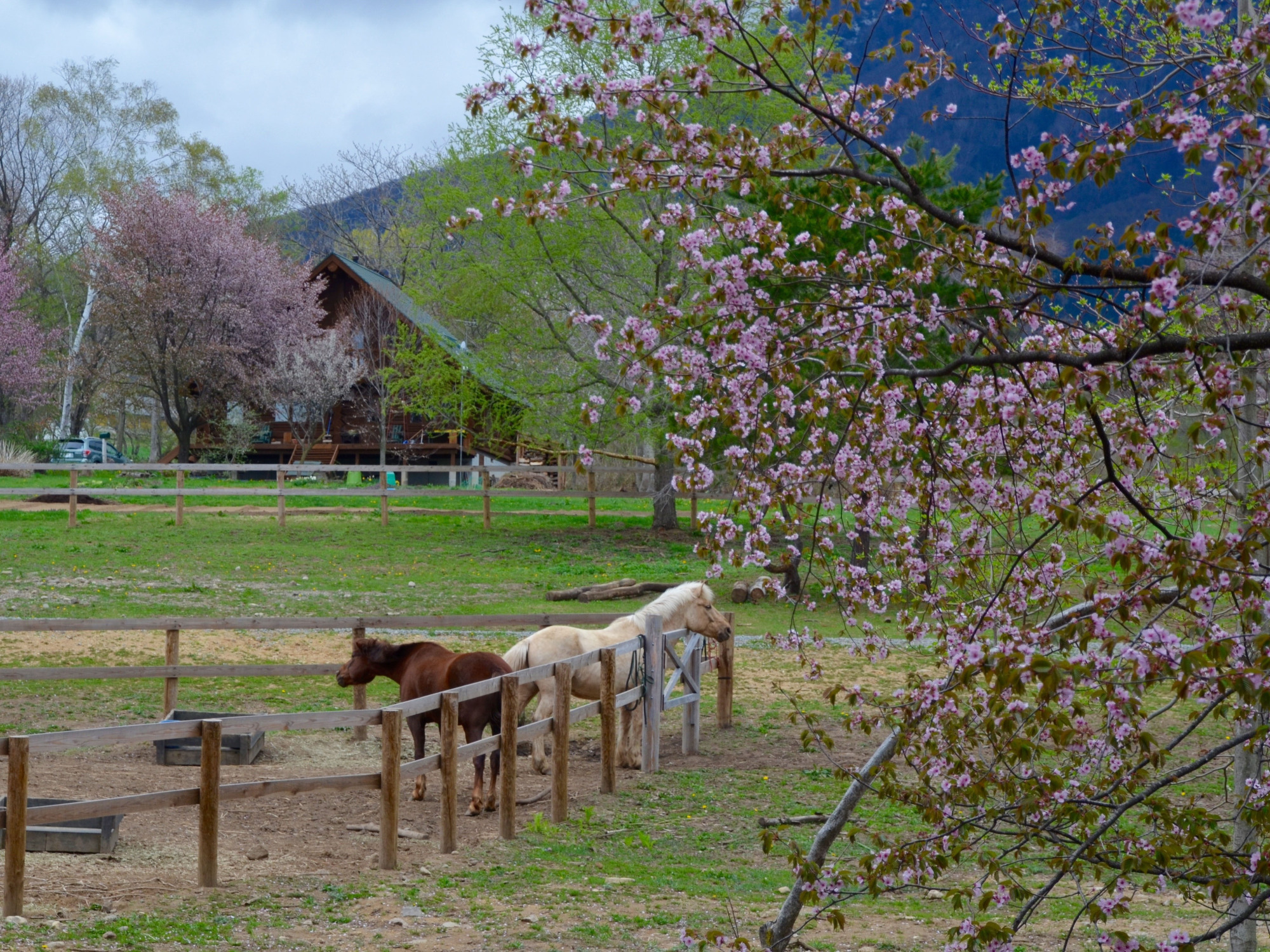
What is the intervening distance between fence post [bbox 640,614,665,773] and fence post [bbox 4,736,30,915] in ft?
17.4

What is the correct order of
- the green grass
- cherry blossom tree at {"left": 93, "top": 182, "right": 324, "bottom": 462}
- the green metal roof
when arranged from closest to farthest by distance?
the green grass
the green metal roof
cherry blossom tree at {"left": 93, "top": 182, "right": 324, "bottom": 462}

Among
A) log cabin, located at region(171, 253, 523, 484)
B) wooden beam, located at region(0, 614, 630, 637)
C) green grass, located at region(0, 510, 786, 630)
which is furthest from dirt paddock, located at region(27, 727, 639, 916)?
log cabin, located at region(171, 253, 523, 484)

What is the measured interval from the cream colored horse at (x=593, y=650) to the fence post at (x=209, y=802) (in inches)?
130

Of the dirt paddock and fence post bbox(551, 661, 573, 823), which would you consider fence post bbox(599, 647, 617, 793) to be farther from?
fence post bbox(551, 661, 573, 823)

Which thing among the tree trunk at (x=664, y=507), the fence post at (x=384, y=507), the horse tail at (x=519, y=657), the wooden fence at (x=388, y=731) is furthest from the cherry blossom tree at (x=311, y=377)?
the horse tail at (x=519, y=657)

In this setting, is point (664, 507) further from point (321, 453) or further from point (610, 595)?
point (321, 453)

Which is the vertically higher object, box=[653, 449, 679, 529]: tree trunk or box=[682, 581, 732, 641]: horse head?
box=[653, 449, 679, 529]: tree trunk

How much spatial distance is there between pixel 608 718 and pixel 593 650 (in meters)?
0.71

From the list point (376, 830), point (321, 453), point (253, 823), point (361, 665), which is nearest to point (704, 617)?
point (361, 665)

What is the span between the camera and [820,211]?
12633 mm

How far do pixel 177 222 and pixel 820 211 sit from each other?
31.5 metres

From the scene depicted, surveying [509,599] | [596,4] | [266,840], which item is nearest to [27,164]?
[596,4]

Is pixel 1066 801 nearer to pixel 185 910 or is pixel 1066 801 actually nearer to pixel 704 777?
pixel 185 910

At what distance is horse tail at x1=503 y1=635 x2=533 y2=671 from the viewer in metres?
9.72
